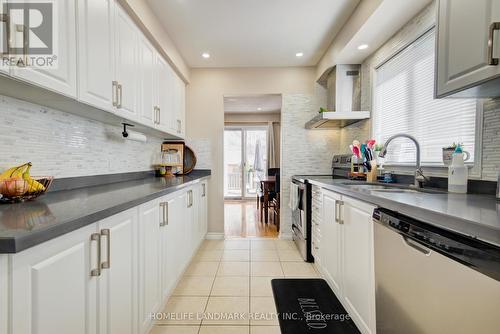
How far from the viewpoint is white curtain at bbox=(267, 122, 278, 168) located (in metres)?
6.78

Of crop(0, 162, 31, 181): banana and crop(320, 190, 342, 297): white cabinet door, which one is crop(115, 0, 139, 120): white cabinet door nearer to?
crop(0, 162, 31, 181): banana

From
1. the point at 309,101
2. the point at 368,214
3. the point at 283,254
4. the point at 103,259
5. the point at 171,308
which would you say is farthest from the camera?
the point at 309,101

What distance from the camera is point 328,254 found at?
80.6 inches

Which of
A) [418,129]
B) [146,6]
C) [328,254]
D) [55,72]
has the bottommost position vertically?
[328,254]

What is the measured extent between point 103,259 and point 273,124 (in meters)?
6.23

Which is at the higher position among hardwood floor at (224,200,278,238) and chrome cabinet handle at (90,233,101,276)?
chrome cabinet handle at (90,233,101,276)

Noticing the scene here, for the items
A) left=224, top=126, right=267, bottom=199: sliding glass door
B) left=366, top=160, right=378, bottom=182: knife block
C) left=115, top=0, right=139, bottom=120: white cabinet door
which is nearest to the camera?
left=115, top=0, right=139, bottom=120: white cabinet door

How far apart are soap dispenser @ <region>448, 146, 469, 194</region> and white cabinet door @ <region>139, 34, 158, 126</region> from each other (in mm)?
2336

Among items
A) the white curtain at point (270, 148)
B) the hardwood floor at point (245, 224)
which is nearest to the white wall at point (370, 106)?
the hardwood floor at point (245, 224)

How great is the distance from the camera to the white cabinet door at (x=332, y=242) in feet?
5.93

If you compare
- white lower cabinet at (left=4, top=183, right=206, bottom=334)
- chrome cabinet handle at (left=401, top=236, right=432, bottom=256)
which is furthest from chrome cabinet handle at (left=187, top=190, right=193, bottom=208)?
chrome cabinet handle at (left=401, top=236, right=432, bottom=256)

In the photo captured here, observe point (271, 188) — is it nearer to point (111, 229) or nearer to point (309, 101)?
point (309, 101)

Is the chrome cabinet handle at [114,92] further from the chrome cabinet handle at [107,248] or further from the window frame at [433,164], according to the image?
the window frame at [433,164]

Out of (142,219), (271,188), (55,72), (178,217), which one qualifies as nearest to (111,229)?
(142,219)
